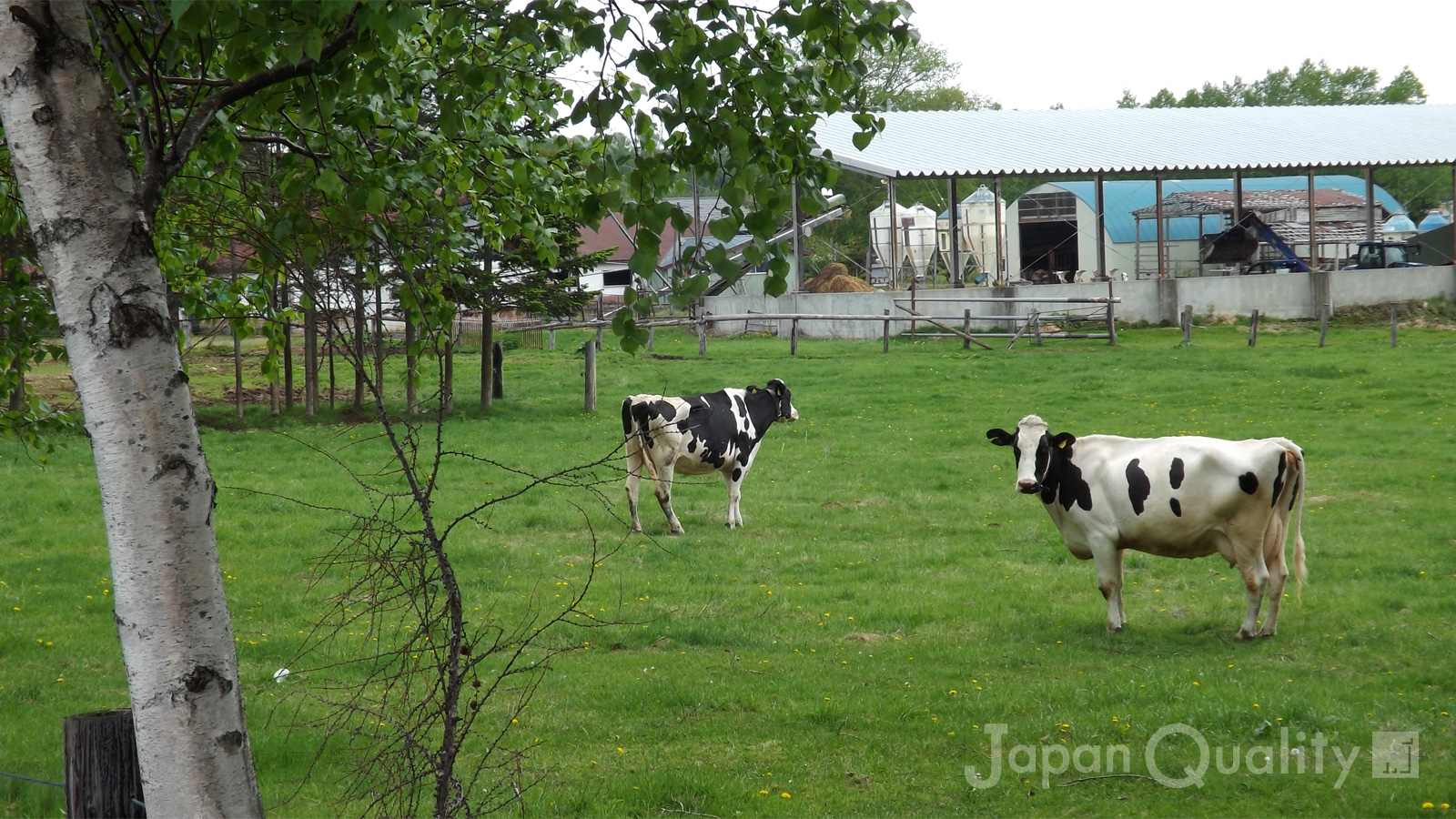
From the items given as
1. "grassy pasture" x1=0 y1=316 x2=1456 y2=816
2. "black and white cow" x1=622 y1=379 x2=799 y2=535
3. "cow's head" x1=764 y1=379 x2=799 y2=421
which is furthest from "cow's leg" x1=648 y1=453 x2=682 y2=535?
"cow's head" x1=764 y1=379 x2=799 y2=421

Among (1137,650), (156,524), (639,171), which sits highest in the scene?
(639,171)

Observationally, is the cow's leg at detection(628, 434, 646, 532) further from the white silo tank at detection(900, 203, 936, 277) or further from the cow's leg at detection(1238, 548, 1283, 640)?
the white silo tank at detection(900, 203, 936, 277)

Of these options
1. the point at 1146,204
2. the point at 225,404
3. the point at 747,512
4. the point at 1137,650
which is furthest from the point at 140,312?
the point at 1146,204

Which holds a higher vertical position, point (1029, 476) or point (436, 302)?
point (436, 302)

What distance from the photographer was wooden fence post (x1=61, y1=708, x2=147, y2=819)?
3258 millimetres

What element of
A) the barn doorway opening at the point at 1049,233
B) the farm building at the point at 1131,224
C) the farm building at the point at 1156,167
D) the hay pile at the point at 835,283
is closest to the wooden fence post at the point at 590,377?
the farm building at the point at 1156,167

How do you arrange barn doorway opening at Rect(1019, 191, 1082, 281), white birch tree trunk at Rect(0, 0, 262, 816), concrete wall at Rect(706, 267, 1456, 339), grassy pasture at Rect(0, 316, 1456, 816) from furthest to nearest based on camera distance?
barn doorway opening at Rect(1019, 191, 1082, 281) < concrete wall at Rect(706, 267, 1456, 339) < grassy pasture at Rect(0, 316, 1456, 816) < white birch tree trunk at Rect(0, 0, 262, 816)

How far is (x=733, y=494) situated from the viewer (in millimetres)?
12258

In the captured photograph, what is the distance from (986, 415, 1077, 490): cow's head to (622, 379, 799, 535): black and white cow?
12.5 feet

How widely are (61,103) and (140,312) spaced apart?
54cm

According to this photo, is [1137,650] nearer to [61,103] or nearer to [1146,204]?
[61,103]

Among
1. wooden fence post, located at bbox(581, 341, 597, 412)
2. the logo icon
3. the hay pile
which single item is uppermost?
the hay pile

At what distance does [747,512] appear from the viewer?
12680 mm

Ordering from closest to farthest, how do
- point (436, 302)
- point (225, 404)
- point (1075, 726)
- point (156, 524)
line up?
point (156, 524) < point (436, 302) < point (1075, 726) < point (225, 404)
